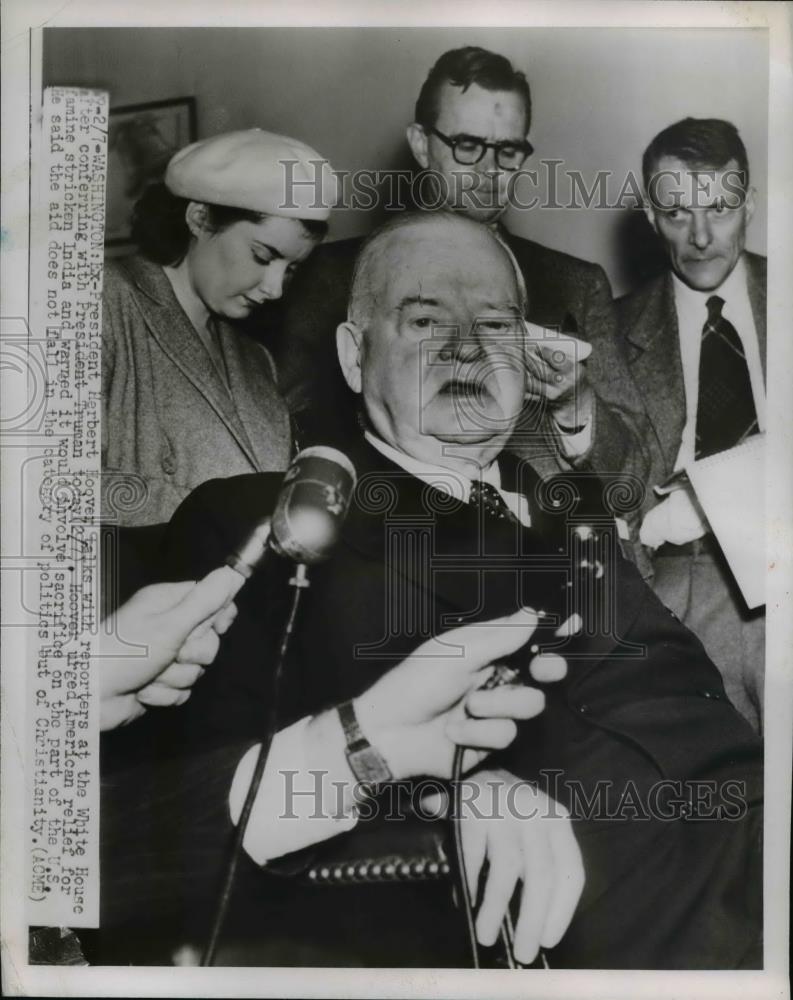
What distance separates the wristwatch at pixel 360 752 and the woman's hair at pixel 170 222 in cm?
85

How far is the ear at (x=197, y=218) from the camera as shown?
1572mm

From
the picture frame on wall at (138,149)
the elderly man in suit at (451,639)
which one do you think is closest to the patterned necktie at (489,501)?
the elderly man in suit at (451,639)

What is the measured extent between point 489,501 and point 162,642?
631mm

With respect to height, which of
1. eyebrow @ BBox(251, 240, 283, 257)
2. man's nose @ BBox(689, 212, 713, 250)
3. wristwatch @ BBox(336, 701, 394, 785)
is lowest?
wristwatch @ BBox(336, 701, 394, 785)

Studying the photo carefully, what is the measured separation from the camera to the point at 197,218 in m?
1.57

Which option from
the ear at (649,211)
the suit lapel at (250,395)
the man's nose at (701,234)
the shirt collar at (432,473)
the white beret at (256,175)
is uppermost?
the white beret at (256,175)

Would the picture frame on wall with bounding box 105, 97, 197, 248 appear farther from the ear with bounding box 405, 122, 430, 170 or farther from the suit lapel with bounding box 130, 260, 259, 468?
the ear with bounding box 405, 122, 430, 170

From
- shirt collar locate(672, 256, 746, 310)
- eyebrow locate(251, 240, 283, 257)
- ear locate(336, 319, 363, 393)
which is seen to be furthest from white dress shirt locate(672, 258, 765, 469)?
eyebrow locate(251, 240, 283, 257)

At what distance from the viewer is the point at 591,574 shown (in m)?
1.57

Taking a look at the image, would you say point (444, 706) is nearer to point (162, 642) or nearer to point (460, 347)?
point (162, 642)

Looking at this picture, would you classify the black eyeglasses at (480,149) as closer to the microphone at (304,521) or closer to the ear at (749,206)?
the ear at (749,206)

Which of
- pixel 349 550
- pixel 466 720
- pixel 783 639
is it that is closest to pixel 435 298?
pixel 349 550

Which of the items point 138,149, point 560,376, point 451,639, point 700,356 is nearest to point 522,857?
point 451,639

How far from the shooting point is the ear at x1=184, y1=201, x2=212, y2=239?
61.9 inches
